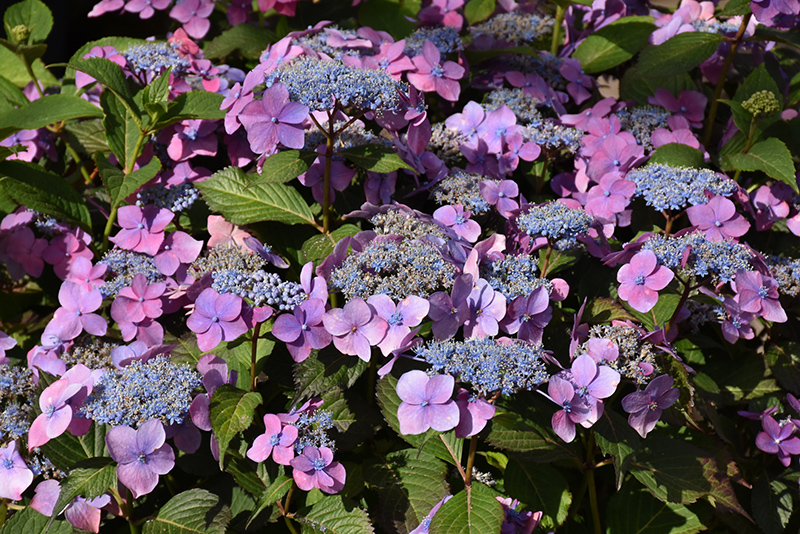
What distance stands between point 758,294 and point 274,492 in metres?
0.98

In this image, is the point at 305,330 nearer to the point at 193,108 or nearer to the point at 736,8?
the point at 193,108

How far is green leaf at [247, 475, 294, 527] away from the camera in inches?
49.9

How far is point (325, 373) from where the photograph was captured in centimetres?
131

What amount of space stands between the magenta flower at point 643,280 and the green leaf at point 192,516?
85 centimetres

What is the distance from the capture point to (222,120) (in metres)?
1.81

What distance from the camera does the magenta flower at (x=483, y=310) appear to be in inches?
50.4

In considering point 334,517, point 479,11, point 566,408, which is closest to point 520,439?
point 566,408

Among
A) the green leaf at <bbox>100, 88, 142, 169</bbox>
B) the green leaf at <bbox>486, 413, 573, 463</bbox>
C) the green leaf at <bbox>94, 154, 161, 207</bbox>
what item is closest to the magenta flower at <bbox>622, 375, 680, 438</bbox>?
the green leaf at <bbox>486, 413, 573, 463</bbox>

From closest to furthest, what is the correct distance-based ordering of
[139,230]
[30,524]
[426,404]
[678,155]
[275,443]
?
1. [426,404]
2. [275,443]
3. [30,524]
4. [139,230]
5. [678,155]

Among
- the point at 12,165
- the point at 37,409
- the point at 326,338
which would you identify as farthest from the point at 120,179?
the point at 326,338

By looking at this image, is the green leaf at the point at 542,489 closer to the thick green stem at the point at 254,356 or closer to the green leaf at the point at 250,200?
the thick green stem at the point at 254,356

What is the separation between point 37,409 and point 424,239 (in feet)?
2.59

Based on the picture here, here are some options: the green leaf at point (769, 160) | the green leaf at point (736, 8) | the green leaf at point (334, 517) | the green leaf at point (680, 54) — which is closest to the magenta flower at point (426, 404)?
the green leaf at point (334, 517)

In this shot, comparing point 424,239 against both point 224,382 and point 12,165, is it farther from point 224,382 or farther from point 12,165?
point 12,165
